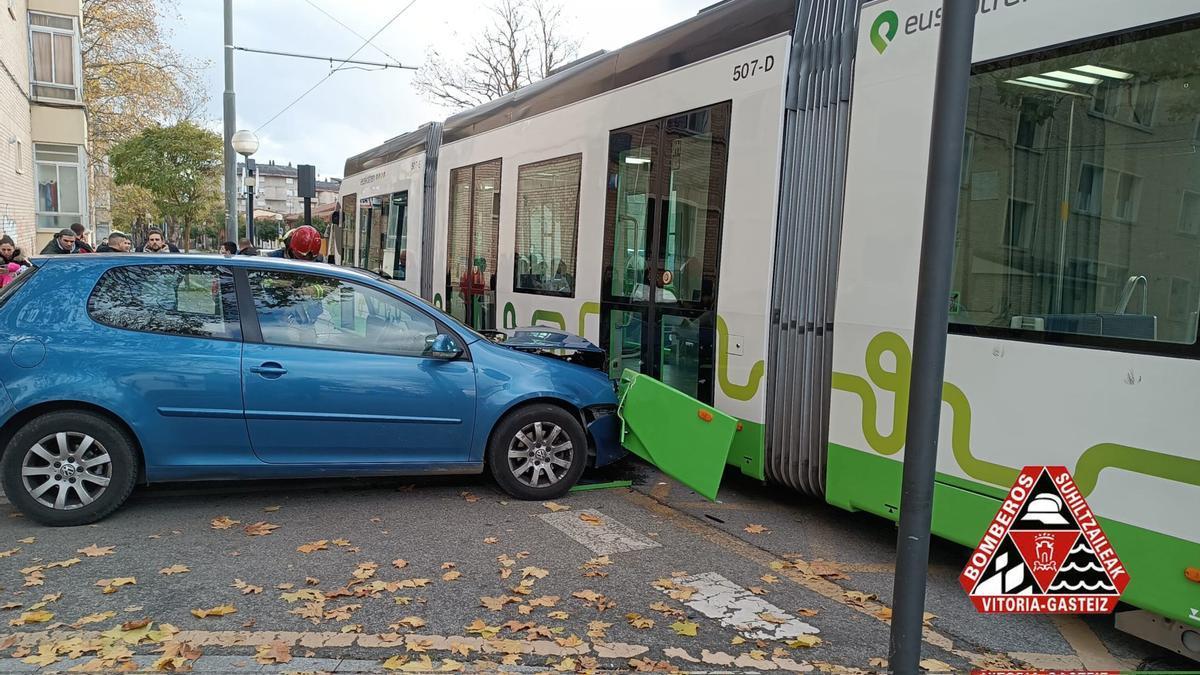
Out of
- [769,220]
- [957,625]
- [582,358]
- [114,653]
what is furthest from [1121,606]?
[114,653]

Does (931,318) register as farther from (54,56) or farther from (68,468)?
(54,56)

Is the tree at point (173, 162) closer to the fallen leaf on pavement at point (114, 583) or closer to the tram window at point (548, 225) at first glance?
the tram window at point (548, 225)

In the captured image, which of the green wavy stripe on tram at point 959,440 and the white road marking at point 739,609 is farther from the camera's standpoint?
the white road marking at point 739,609

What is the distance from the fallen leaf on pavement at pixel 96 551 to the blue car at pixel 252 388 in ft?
1.41

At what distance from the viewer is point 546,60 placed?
28062mm

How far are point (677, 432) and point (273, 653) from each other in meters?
2.98

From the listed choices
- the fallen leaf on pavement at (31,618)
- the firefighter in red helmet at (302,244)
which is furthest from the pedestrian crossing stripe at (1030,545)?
the firefighter in red helmet at (302,244)

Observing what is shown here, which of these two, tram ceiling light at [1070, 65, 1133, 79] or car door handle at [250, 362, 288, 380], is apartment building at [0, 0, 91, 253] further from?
tram ceiling light at [1070, 65, 1133, 79]

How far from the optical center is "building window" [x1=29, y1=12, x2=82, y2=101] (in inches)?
1009

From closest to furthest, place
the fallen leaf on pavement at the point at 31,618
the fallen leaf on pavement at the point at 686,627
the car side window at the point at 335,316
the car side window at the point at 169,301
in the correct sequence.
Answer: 1. the fallen leaf on pavement at the point at 31,618
2. the fallen leaf on pavement at the point at 686,627
3. the car side window at the point at 169,301
4. the car side window at the point at 335,316

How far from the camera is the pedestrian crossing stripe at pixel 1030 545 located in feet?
8.80

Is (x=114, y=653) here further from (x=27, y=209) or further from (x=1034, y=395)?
(x=27, y=209)

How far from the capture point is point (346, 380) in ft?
18.0

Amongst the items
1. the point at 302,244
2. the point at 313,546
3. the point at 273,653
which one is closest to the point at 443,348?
the point at 313,546
